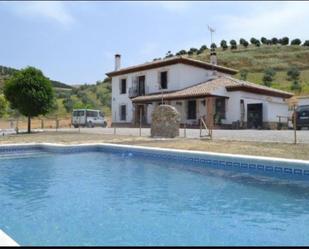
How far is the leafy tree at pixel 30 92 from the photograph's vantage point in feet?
70.2

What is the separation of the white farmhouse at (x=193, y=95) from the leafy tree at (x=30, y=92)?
5973mm

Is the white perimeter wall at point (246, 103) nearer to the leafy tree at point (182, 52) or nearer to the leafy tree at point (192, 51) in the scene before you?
the leafy tree at point (192, 51)

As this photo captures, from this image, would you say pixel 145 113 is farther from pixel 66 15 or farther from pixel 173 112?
pixel 66 15

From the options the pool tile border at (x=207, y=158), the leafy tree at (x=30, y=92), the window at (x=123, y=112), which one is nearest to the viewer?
the pool tile border at (x=207, y=158)

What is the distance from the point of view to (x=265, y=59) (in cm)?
6381

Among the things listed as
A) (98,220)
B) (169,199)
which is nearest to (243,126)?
(169,199)

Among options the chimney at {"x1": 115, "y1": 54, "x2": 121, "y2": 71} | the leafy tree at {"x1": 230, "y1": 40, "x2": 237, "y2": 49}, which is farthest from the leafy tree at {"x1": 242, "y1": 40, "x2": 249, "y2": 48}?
the chimney at {"x1": 115, "y1": 54, "x2": 121, "y2": 71}

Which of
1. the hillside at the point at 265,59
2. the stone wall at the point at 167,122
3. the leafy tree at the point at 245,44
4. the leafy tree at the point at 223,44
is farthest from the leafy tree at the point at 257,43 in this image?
the stone wall at the point at 167,122

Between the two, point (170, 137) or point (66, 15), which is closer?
point (66, 15)

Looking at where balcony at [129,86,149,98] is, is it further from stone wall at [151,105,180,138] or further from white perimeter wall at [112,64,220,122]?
stone wall at [151,105,180,138]

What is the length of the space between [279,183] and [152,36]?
21.3 ft

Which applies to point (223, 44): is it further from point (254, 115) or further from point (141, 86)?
point (254, 115)

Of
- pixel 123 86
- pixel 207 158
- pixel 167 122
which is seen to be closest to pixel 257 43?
pixel 123 86

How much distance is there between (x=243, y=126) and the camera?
82.5 feet
